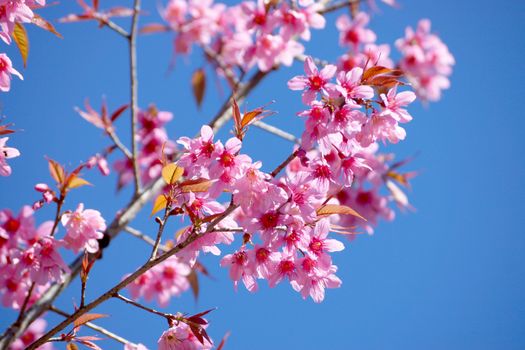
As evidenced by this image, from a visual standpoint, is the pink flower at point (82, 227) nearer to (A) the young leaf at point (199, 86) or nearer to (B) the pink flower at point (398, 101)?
(B) the pink flower at point (398, 101)

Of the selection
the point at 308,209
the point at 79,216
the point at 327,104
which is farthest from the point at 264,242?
the point at 79,216

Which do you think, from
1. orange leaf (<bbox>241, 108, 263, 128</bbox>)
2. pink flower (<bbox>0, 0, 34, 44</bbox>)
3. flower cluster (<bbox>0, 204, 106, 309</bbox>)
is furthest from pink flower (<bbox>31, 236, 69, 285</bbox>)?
orange leaf (<bbox>241, 108, 263, 128</bbox>)

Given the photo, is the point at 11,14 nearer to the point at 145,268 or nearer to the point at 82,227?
the point at 82,227

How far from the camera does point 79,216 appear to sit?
1.61 m

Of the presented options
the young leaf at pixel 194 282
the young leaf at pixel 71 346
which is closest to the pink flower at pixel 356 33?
the young leaf at pixel 194 282

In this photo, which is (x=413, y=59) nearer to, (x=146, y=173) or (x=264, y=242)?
(x=146, y=173)

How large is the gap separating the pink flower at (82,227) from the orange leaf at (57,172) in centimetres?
11

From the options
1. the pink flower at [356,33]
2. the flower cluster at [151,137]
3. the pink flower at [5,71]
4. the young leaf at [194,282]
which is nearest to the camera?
the pink flower at [5,71]

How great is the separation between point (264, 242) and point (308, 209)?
145 millimetres

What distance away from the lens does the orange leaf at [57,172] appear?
5.26 ft

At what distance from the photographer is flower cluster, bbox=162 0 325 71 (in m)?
2.24

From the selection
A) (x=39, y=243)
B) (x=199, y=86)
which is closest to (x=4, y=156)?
(x=39, y=243)

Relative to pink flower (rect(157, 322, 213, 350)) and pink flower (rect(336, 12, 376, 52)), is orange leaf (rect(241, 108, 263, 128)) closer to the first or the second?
pink flower (rect(157, 322, 213, 350))

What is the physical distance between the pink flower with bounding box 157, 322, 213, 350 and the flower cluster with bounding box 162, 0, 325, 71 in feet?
3.77
